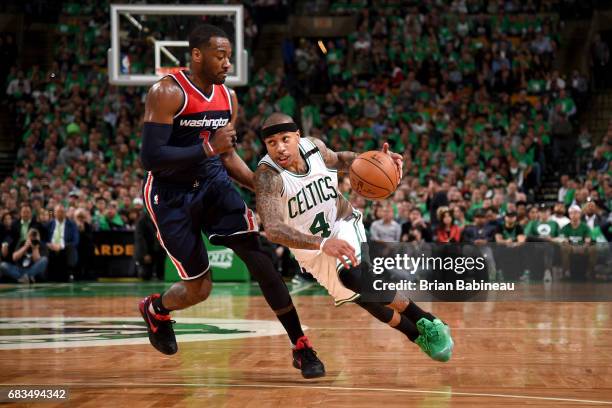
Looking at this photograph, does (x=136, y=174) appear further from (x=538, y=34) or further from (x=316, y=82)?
(x=538, y=34)

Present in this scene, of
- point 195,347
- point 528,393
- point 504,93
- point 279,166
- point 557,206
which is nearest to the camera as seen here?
point 528,393

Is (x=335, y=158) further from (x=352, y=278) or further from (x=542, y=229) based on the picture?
(x=542, y=229)

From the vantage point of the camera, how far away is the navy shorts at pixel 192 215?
6.00 metres

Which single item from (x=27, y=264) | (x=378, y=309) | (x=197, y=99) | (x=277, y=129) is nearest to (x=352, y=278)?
(x=378, y=309)

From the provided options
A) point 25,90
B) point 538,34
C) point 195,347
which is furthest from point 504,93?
point 195,347

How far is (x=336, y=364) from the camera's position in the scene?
6.39 m

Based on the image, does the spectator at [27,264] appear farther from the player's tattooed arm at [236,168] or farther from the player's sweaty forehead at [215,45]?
the player's sweaty forehead at [215,45]

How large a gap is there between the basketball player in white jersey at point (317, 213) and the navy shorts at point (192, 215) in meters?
0.29

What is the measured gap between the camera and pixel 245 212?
607 cm

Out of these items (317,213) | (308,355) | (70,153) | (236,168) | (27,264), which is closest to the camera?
(308,355)

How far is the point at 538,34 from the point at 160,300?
18590mm

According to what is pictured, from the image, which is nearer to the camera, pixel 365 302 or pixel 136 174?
pixel 365 302

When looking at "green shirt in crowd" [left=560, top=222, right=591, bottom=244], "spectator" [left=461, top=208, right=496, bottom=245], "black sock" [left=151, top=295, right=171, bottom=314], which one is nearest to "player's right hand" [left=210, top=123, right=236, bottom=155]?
"black sock" [left=151, top=295, right=171, bottom=314]

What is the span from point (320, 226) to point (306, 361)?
2.72ft
